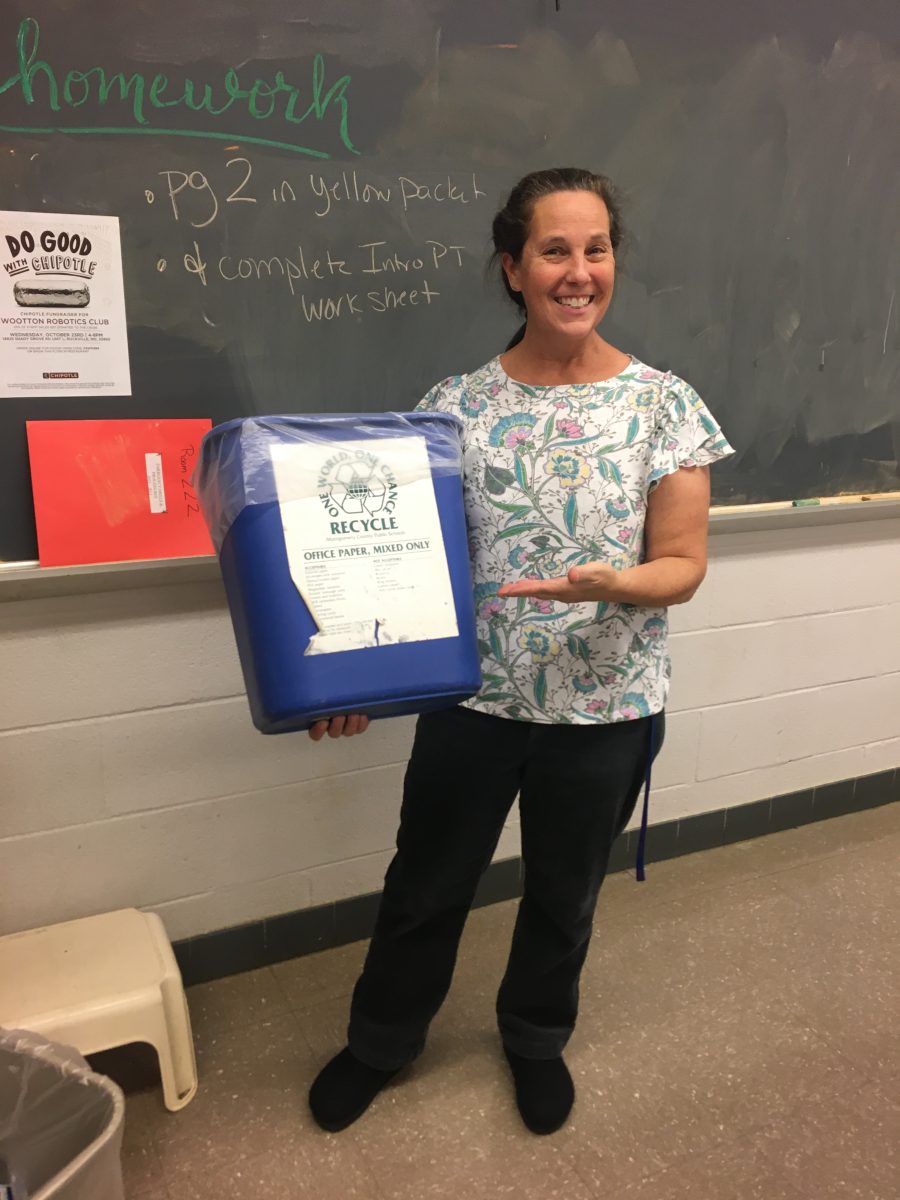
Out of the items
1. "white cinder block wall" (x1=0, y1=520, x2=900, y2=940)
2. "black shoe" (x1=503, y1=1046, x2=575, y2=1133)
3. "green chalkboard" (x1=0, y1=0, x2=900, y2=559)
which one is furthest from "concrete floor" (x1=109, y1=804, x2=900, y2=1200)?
"green chalkboard" (x1=0, y1=0, x2=900, y2=559)

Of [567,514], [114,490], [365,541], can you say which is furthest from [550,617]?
[114,490]

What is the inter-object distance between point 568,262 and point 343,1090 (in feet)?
4.35

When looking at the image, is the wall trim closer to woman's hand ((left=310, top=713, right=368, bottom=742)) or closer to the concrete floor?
the concrete floor

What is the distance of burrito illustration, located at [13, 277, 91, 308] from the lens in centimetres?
127

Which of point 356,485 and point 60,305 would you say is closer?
point 356,485

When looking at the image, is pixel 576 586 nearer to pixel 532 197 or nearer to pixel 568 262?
pixel 568 262

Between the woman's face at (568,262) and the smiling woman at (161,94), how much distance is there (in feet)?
1.51

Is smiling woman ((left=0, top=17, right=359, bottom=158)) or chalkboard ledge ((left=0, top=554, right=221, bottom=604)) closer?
smiling woman ((left=0, top=17, right=359, bottom=158))

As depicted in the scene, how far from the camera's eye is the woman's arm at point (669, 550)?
1.11 m

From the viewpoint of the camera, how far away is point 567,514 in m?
1.17

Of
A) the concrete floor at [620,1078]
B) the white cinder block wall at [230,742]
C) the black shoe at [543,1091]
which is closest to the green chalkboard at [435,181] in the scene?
the white cinder block wall at [230,742]

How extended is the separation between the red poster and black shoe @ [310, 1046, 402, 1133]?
0.90 m

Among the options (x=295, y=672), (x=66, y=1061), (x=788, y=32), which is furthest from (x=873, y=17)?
(x=66, y=1061)

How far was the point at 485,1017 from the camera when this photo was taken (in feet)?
5.37
